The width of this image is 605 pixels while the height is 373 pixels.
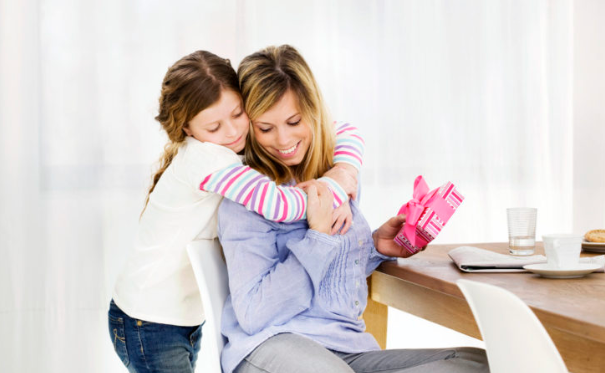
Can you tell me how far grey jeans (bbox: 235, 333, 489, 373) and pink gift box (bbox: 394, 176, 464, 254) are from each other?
0.28 metres

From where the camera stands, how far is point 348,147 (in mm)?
1663

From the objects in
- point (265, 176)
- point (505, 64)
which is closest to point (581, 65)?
point (505, 64)

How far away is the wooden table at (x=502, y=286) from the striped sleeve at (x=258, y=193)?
283mm

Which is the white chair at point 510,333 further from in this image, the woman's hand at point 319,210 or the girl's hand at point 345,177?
the girl's hand at point 345,177

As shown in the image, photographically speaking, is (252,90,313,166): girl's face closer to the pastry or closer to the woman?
the woman

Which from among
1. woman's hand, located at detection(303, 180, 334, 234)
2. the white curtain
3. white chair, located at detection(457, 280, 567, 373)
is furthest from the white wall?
white chair, located at detection(457, 280, 567, 373)

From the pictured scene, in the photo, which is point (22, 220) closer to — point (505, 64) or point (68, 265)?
point (68, 265)

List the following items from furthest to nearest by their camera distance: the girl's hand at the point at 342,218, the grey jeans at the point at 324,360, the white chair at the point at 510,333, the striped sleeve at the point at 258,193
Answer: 1. the girl's hand at the point at 342,218
2. the striped sleeve at the point at 258,193
3. the grey jeans at the point at 324,360
4. the white chair at the point at 510,333

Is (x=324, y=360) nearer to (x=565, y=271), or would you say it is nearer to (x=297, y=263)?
(x=297, y=263)

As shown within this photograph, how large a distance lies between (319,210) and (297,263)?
0.12 m

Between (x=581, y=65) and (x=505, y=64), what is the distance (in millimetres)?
433

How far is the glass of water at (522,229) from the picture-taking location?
1.44 metres

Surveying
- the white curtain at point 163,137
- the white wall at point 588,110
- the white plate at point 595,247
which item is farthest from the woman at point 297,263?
the white wall at point 588,110

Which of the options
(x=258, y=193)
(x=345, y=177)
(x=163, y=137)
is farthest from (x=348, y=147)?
(x=163, y=137)
